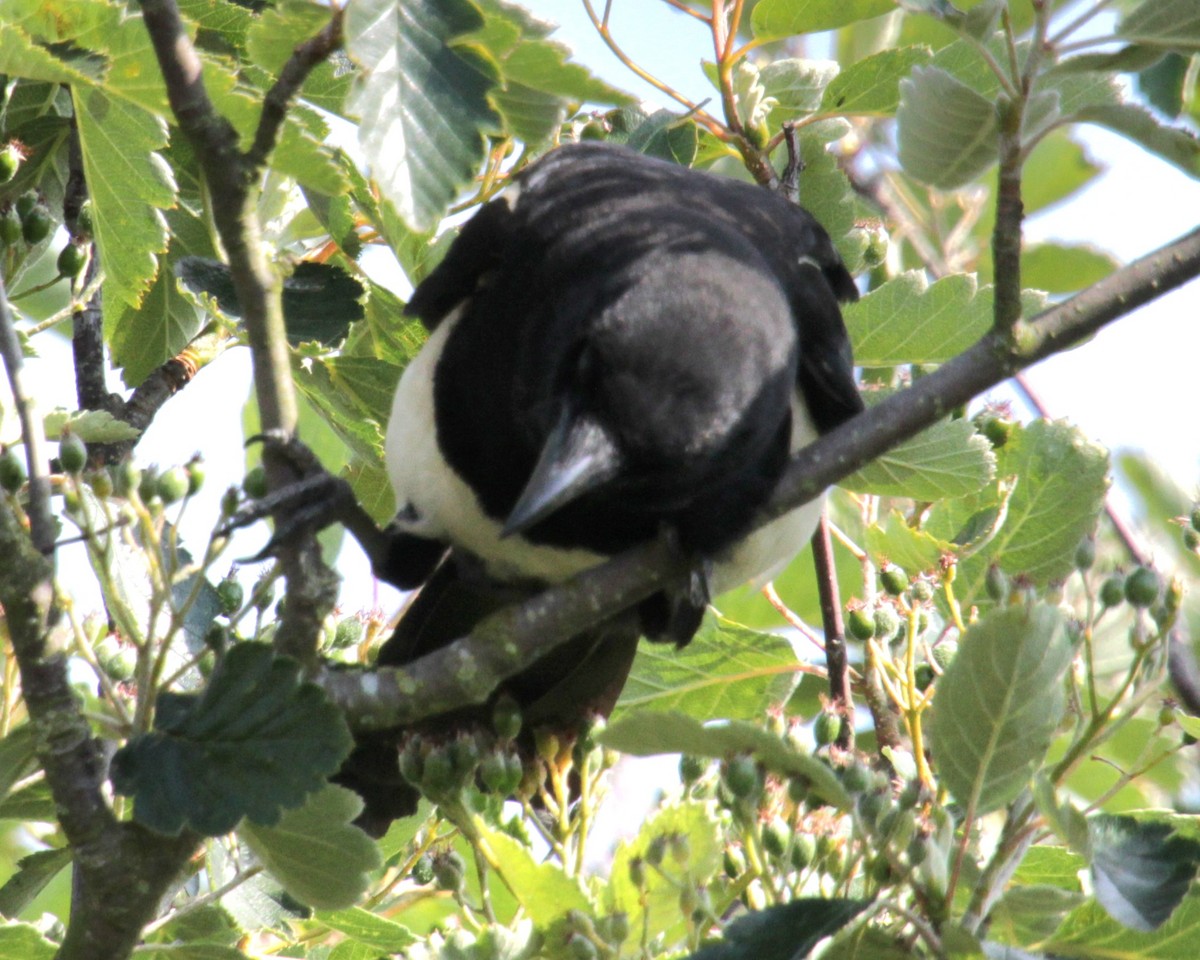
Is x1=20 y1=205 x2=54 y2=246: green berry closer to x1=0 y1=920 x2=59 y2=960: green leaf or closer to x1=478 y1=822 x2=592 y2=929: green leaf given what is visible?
x1=0 y1=920 x2=59 y2=960: green leaf

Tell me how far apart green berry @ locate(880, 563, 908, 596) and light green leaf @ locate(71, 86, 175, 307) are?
121 cm

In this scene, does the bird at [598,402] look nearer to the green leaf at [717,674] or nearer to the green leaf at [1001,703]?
the green leaf at [717,674]

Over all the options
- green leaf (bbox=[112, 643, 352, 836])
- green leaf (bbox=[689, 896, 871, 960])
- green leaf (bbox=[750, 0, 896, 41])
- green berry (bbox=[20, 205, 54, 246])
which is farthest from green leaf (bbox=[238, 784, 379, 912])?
green leaf (bbox=[750, 0, 896, 41])

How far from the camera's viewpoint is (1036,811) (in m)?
1.95

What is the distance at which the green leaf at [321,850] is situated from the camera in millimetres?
1929

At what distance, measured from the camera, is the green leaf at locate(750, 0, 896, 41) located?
3029mm

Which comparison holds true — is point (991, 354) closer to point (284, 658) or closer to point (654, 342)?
point (654, 342)

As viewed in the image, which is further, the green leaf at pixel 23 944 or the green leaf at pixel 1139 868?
the green leaf at pixel 23 944

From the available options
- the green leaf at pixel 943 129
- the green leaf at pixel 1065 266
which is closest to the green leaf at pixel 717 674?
the green leaf at pixel 943 129

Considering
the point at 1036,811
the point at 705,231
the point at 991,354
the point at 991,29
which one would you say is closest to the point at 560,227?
the point at 705,231

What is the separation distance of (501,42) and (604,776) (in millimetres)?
1124

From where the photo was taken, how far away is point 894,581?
2.46 meters

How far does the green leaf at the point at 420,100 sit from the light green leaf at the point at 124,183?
853 mm

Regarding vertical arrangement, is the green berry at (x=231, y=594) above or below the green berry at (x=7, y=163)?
below
